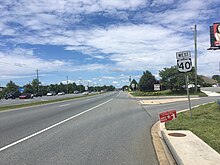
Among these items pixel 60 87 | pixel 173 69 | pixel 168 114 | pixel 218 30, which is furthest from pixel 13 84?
pixel 168 114

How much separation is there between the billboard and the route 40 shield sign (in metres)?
22.3

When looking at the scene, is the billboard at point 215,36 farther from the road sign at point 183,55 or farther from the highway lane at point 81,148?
the highway lane at point 81,148

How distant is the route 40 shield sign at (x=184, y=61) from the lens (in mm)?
12219

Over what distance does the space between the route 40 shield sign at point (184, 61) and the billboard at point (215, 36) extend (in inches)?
878

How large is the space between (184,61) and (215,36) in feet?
74.1

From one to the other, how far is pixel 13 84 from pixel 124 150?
324ft

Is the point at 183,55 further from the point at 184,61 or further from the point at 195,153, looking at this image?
the point at 195,153

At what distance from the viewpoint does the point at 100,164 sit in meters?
6.28

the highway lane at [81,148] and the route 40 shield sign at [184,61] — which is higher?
the route 40 shield sign at [184,61]

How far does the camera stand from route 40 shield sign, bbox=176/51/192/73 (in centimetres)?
1222

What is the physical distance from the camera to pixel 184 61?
12305 millimetres

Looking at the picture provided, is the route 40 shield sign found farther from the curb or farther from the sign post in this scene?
the curb

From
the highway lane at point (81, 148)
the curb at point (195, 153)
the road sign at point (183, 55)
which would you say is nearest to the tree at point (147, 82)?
the road sign at point (183, 55)

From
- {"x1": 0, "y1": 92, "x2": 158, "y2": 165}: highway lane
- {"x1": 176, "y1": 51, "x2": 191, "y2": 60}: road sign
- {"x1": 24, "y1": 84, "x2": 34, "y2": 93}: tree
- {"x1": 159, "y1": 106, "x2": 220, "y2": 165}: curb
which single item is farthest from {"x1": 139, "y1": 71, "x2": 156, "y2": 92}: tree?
{"x1": 159, "y1": 106, "x2": 220, "y2": 165}: curb
